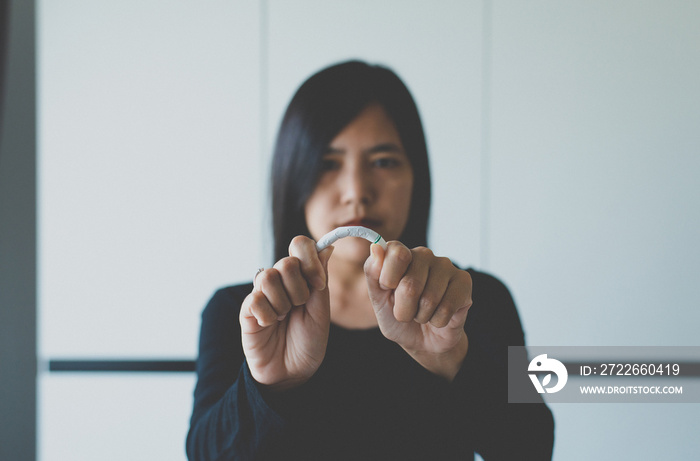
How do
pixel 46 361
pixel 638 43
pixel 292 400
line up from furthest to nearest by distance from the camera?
pixel 46 361
pixel 638 43
pixel 292 400

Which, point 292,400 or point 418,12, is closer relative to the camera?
point 292,400

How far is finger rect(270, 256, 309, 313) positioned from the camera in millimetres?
379

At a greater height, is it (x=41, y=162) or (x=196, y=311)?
(x=41, y=162)

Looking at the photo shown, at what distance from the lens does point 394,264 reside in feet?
1.21

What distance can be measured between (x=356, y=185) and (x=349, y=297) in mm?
235

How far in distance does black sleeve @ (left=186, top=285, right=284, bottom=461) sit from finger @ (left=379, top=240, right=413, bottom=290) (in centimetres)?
19

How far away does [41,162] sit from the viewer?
1097mm

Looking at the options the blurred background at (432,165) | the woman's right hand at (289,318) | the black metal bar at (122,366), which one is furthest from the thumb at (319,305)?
the black metal bar at (122,366)

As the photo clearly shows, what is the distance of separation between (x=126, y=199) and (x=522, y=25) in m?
1.10

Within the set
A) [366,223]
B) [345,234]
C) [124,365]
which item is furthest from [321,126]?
[124,365]

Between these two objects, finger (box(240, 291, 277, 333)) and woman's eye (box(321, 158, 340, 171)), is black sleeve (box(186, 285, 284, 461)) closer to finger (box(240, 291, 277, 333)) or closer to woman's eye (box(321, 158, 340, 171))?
finger (box(240, 291, 277, 333))

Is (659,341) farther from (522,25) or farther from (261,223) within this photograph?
(261,223)

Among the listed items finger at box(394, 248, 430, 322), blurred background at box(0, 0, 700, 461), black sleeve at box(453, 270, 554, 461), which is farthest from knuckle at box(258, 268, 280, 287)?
blurred background at box(0, 0, 700, 461)

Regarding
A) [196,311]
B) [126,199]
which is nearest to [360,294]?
[196,311]
